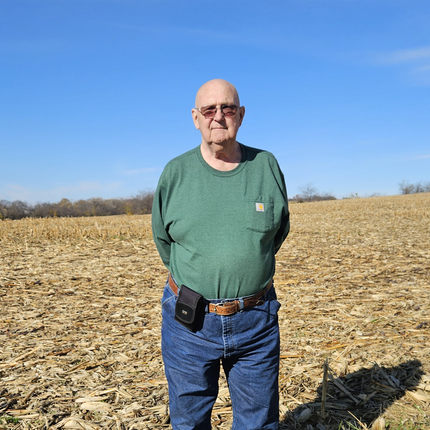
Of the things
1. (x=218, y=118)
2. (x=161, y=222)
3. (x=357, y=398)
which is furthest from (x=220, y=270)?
(x=357, y=398)

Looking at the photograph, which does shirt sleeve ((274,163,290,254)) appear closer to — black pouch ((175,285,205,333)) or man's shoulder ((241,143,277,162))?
man's shoulder ((241,143,277,162))

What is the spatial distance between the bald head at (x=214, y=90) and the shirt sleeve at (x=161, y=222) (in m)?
0.51

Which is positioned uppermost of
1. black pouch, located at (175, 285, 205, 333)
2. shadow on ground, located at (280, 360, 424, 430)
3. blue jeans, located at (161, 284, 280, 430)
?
black pouch, located at (175, 285, 205, 333)

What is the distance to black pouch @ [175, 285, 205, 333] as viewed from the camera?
2135 mm

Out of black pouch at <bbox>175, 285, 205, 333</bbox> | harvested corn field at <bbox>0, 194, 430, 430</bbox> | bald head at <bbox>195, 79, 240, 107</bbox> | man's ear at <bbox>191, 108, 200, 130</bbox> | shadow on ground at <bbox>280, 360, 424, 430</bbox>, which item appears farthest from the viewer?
harvested corn field at <bbox>0, 194, 430, 430</bbox>

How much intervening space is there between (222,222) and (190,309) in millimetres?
511

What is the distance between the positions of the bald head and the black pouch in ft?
3.58

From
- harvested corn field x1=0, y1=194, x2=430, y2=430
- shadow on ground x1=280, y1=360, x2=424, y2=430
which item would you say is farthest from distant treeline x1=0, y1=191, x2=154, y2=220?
shadow on ground x1=280, y1=360, x2=424, y2=430

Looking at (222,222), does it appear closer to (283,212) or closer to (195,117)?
(283,212)

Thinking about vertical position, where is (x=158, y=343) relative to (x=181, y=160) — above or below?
below

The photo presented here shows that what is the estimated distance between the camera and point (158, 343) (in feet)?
A: 17.4

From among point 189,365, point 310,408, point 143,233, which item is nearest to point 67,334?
point 310,408

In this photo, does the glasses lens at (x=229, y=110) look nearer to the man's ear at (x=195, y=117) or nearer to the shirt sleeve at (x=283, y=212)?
the man's ear at (x=195, y=117)

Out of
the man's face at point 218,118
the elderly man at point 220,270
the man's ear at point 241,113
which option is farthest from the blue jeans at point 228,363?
the man's ear at point 241,113
